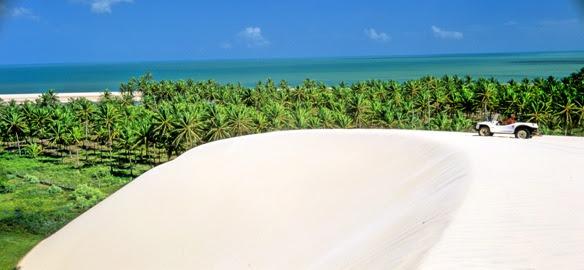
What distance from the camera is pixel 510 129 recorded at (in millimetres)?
26219

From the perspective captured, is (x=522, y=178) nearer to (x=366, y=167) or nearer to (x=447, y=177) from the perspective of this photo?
(x=447, y=177)

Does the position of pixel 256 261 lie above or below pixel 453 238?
below

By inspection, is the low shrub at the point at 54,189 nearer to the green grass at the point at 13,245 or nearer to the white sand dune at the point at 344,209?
the green grass at the point at 13,245

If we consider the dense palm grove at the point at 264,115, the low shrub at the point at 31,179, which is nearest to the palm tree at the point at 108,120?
the dense palm grove at the point at 264,115

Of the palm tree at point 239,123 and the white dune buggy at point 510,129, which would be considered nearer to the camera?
the white dune buggy at point 510,129

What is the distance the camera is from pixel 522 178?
50.1ft

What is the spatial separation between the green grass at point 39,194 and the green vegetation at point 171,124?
0.10 m

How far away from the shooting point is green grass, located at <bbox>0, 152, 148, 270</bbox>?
31.8m

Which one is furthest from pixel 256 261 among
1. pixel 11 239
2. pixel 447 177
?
pixel 11 239

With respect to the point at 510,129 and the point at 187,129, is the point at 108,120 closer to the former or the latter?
the point at 187,129

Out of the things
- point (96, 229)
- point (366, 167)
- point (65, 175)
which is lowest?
point (65, 175)

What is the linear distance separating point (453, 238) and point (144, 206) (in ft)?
60.4

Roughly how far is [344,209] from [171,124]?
4046 cm

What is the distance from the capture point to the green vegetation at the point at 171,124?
46188 millimetres
